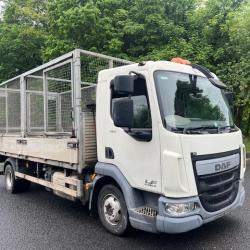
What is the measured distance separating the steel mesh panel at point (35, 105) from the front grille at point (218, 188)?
3.48 meters

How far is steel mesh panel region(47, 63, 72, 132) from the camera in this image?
215 inches

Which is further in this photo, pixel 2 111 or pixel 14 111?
pixel 2 111

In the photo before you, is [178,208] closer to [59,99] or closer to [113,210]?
[113,210]

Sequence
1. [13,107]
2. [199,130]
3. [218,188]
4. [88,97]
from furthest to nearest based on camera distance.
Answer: [13,107]
[88,97]
[218,188]
[199,130]

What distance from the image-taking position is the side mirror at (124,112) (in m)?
4.06

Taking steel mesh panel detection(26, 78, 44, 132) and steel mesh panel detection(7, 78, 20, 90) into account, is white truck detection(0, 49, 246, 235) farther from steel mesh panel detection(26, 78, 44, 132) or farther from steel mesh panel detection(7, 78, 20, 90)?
steel mesh panel detection(7, 78, 20, 90)

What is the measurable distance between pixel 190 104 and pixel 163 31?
11.2 meters

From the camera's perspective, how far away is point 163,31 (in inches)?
585

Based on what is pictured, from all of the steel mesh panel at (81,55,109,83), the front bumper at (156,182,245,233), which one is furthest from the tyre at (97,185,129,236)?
the steel mesh panel at (81,55,109,83)

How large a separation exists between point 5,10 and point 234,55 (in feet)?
58.1

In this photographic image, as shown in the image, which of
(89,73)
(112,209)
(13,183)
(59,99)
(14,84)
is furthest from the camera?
(13,183)

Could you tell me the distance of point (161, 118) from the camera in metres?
4.06

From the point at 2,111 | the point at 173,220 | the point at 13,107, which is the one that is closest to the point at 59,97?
the point at 13,107

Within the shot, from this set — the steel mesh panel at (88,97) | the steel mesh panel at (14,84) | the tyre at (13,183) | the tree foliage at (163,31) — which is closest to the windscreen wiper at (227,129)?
the steel mesh panel at (88,97)
